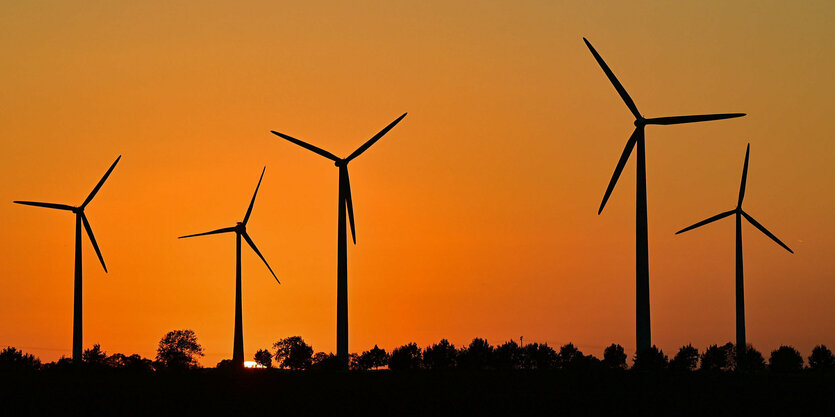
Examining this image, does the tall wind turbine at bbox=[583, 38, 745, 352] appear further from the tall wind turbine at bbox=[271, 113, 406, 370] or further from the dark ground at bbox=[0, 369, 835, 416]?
the tall wind turbine at bbox=[271, 113, 406, 370]

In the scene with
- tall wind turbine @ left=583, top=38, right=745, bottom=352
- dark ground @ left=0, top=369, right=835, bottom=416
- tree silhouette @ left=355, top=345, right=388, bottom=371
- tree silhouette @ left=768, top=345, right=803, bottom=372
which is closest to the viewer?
dark ground @ left=0, top=369, right=835, bottom=416

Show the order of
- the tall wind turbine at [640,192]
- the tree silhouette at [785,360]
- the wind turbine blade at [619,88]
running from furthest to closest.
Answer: the tree silhouette at [785,360]
the wind turbine blade at [619,88]
the tall wind turbine at [640,192]

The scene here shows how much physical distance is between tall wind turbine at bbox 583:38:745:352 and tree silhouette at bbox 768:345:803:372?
30478 millimetres

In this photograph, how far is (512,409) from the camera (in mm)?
99812

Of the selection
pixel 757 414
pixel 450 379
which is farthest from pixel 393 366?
pixel 757 414

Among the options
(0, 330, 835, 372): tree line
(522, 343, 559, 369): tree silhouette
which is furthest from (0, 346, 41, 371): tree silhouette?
(522, 343, 559, 369): tree silhouette

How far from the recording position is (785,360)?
163 meters

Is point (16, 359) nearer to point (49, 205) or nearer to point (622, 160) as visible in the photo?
point (49, 205)

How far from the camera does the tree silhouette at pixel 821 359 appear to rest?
164375mm

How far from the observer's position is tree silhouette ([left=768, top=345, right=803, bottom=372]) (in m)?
159

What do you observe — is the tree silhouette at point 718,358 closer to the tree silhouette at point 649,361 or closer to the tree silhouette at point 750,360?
the tree silhouette at point 750,360

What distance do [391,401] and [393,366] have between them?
64146 millimetres

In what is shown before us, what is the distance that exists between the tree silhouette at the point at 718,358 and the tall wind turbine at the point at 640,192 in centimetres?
3311

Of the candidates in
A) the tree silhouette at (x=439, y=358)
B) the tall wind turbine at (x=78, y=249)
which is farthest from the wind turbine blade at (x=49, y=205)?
the tree silhouette at (x=439, y=358)
